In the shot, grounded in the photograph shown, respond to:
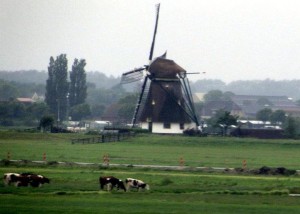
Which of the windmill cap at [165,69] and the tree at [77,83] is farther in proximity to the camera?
the tree at [77,83]

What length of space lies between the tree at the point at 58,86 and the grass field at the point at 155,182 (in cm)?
6621

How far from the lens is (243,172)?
59.7 metres

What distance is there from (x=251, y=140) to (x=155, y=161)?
33.3 meters

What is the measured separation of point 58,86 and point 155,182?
387 feet

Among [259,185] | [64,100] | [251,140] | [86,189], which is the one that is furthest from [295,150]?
[64,100]

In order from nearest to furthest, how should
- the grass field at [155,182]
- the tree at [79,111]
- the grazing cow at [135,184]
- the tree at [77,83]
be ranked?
the grass field at [155,182], the grazing cow at [135,184], the tree at [79,111], the tree at [77,83]

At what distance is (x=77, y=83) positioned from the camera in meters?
177

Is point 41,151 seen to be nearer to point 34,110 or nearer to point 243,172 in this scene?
point 243,172

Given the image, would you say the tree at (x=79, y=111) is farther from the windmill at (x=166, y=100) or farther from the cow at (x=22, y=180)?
the cow at (x=22, y=180)

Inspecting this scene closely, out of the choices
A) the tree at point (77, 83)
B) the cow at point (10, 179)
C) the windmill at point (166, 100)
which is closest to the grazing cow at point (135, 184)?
the cow at point (10, 179)

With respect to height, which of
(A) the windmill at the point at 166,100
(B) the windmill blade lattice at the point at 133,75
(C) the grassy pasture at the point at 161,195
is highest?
(B) the windmill blade lattice at the point at 133,75

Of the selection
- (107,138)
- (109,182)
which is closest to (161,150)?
(107,138)

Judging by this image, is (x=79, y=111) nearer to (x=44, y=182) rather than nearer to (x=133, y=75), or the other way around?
(x=133, y=75)

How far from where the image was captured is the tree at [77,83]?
175875mm
